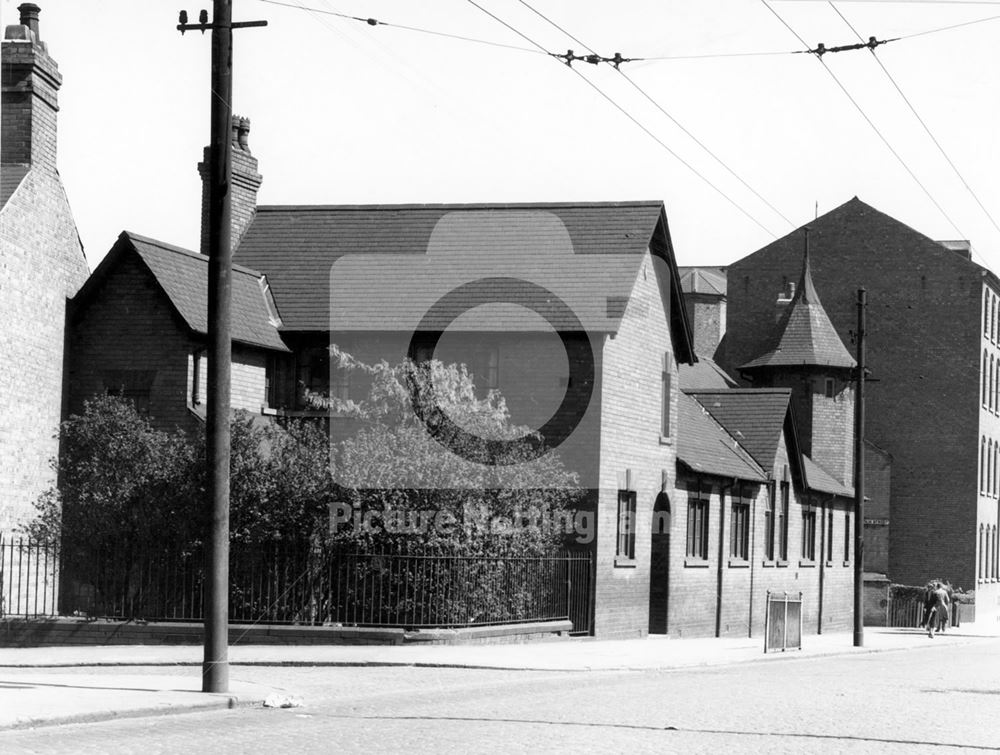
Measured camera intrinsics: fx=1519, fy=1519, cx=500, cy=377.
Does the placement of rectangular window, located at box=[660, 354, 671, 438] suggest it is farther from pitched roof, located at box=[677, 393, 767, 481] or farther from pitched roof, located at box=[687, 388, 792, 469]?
pitched roof, located at box=[687, 388, 792, 469]

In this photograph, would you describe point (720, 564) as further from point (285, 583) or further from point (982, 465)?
point (982, 465)

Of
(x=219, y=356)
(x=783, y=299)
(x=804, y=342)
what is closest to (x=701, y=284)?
(x=783, y=299)

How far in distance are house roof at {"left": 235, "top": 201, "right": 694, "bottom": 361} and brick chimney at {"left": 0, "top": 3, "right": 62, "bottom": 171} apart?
6.58 metres

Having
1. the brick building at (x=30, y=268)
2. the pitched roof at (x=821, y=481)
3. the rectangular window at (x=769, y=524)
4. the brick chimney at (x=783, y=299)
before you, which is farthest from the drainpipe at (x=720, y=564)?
the brick chimney at (x=783, y=299)

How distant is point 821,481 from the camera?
152ft

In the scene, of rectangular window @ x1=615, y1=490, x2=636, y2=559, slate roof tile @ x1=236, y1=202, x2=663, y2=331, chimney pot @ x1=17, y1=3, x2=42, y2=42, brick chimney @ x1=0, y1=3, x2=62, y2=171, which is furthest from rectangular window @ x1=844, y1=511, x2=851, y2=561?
chimney pot @ x1=17, y1=3, x2=42, y2=42

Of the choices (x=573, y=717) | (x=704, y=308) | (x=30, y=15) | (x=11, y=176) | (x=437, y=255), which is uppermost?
(x=704, y=308)

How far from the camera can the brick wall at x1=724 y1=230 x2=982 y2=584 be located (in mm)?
58688

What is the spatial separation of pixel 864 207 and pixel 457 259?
32.5 meters

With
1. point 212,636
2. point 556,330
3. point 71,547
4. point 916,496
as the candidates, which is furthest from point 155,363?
point 916,496

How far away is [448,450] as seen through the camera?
83.2ft

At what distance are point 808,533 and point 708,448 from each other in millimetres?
9227

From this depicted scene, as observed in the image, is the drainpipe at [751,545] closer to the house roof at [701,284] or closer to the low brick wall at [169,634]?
the low brick wall at [169,634]

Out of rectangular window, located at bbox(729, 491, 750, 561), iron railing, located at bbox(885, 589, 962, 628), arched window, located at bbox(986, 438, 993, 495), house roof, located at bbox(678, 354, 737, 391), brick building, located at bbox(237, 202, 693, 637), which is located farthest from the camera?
arched window, located at bbox(986, 438, 993, 495)
